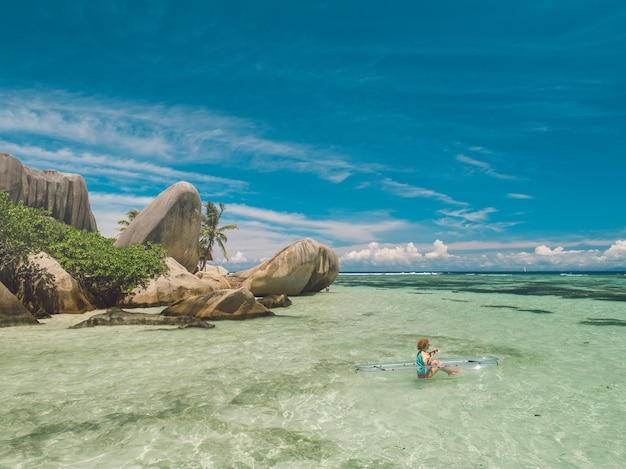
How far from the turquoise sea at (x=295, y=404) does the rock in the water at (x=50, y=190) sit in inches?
540

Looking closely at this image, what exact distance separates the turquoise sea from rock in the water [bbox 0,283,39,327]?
1286 mm

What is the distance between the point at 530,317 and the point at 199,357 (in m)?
12.8

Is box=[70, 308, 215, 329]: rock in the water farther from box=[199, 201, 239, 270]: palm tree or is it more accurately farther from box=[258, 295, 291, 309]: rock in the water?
box=[199, 201, 239, 270]: palm tree

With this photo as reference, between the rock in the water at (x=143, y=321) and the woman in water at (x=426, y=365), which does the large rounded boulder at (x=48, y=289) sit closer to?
the rock in the water at (x=143, y=321)

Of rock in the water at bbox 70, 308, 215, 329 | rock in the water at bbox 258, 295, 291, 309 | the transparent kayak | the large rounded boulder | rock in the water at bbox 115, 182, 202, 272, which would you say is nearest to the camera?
the transparent kayak

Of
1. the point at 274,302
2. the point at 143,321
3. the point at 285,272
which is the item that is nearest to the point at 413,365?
the point at 143,321

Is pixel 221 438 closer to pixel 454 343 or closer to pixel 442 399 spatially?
pixel 442 399

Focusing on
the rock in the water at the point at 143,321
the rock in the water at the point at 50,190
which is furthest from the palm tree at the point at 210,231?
the rock in the water at the point at 143,321

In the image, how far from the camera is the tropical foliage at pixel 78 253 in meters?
13.5

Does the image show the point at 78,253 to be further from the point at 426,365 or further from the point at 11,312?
the point at 426,365

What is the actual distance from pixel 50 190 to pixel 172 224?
6.87 m

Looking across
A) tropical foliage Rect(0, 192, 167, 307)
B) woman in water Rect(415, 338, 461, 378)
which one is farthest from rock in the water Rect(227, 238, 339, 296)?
woman in water Rect(415, 338, 461, 378)

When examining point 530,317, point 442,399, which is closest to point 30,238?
point 442,399

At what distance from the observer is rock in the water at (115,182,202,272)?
23188mm
